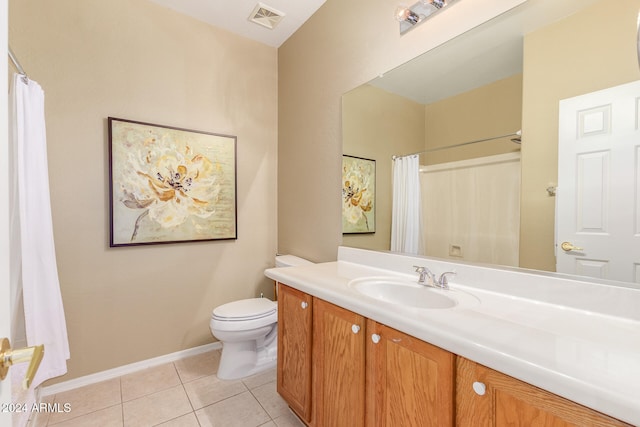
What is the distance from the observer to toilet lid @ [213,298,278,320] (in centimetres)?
193

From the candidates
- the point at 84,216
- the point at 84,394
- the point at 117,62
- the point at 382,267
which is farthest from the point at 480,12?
the point at 84,394

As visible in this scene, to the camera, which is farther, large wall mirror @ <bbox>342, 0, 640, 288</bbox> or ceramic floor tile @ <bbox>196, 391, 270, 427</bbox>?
ceramic floor tile @ <bbox>196, 391, 270, 427</bbox>

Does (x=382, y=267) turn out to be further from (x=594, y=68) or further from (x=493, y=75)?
(x=594, y=68)

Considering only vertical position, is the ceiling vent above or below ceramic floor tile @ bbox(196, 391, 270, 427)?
above

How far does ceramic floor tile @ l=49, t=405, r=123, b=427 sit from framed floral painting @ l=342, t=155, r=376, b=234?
1.72 meters

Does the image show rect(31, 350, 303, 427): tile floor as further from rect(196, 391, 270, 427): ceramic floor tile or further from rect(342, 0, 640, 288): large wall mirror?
rect(342, 0, 640, 288): large wall mirror

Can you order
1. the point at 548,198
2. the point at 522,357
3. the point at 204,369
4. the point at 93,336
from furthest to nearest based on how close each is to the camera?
the point at 204,369 < the point at 93,336 < the point at 548,198 < the point at 522,357

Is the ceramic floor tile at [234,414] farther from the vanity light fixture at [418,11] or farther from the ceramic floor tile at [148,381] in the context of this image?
the vanity light fixture at [418,11]

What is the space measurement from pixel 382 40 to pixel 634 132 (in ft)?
4.22

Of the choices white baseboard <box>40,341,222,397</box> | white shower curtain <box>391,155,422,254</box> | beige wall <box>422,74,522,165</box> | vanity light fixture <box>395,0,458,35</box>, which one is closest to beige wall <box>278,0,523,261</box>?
vanity light fixture <box>395,0,458,35</box>

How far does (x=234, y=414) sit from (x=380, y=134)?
1.87 metres

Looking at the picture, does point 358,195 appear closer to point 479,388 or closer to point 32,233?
point 479,388

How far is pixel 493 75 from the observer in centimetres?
124

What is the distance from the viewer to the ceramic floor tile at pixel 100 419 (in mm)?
1558
